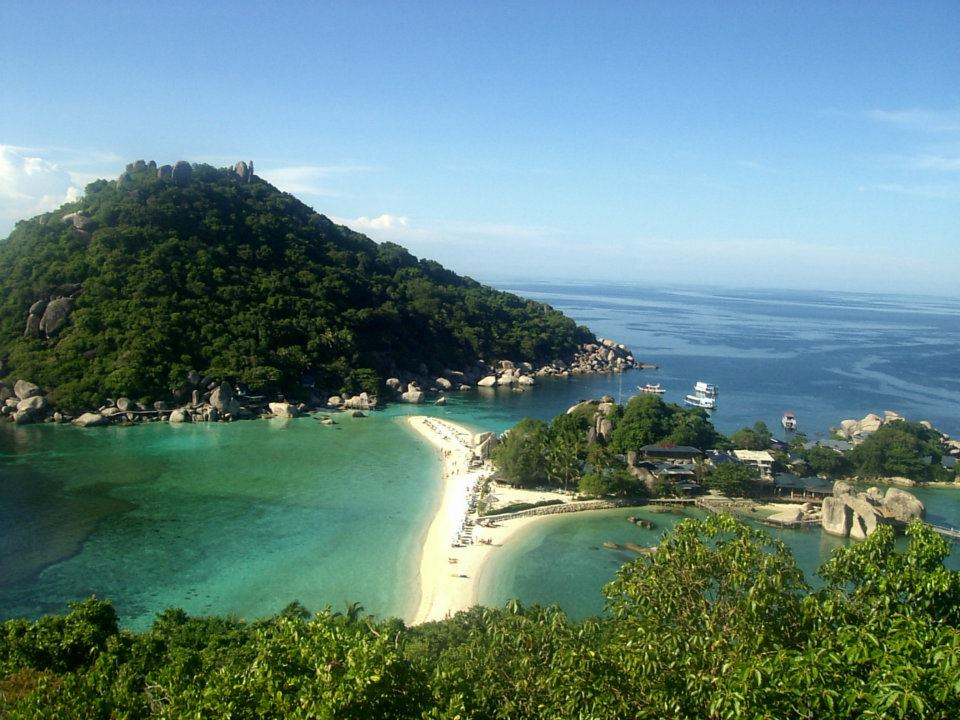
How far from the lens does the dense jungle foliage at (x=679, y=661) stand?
4973 mm

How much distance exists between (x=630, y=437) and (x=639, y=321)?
336 feet

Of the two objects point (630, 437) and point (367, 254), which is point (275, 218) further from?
point (630, 437)

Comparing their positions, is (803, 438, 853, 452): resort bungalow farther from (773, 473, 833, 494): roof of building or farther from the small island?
the small island

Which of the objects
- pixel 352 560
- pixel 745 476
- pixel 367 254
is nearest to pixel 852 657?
pixel 352 560

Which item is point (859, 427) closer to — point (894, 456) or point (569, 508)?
point (894, 456)

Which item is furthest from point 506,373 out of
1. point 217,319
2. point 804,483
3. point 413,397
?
point 804,483

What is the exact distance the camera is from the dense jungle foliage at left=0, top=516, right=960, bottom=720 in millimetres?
4973

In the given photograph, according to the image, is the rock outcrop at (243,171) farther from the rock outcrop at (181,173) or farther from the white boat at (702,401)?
the white boat at (702,401)

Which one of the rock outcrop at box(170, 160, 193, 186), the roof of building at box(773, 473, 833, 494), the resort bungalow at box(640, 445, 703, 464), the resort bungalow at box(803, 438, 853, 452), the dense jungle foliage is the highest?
the rock outcrop at box(170, 160, 193, 186)

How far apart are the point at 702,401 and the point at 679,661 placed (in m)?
47.7

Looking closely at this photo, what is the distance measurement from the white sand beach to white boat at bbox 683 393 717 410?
2455 centimetres

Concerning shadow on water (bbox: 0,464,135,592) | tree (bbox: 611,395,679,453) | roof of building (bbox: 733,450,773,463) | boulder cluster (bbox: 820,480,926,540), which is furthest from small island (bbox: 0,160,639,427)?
boulder cluster (bbox: 820,480,926,540)

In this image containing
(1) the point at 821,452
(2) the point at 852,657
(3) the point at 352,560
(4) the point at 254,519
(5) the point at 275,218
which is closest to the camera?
(2) the point at 852,657

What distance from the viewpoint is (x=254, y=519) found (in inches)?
905
